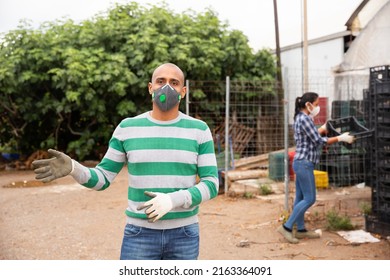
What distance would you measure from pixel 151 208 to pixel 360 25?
357 inches

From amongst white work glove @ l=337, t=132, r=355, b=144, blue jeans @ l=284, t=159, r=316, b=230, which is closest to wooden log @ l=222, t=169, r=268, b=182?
blue jeans @ l=284, t=159, r=316, b=230

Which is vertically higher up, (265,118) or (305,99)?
(305,99)

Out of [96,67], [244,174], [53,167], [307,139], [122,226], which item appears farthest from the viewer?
[96,67]

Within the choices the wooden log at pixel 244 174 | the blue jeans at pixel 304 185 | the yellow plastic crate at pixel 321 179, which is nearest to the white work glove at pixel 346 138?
the blue jeans at pixel 304 185

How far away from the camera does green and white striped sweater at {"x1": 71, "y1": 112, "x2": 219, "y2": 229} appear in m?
2.08

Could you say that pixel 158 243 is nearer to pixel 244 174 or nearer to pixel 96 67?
pixel 244 174

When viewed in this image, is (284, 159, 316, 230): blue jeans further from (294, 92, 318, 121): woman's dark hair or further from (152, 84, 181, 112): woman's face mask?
(152, 84, 181, 112): woman's face mask

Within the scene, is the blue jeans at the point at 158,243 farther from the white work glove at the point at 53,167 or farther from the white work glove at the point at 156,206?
the white work glove at the point at 53,167

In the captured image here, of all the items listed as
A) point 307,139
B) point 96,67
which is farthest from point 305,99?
point 96,67

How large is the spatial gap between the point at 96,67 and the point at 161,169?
9.21 metres

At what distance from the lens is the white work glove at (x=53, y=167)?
202 cm

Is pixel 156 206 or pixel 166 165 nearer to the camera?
pixel 156 206

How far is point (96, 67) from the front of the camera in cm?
1084

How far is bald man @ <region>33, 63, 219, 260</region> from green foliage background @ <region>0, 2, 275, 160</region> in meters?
8.55
